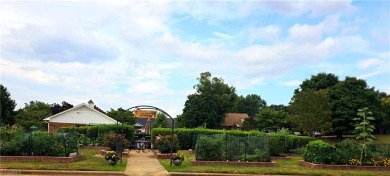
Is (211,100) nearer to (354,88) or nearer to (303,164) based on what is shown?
(354,88)

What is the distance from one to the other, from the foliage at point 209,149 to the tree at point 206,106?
4933cm

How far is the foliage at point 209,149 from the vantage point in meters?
21.2

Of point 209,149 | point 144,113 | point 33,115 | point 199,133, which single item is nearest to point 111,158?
point 144,113

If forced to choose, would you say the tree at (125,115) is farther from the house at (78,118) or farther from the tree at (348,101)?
the tree at (348,101)

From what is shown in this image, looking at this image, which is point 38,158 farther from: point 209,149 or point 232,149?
point 232,149

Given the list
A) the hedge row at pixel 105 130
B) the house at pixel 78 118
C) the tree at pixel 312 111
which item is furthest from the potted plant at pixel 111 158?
the tree at pixel 312 111

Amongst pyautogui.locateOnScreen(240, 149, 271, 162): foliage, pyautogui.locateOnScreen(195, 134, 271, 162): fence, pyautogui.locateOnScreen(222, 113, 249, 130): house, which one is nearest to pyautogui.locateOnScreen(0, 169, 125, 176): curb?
pyautogui.locateOnScreen(195, 134, 271, 162): fence

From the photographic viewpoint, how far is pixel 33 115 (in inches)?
2495

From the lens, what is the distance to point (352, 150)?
22094mm

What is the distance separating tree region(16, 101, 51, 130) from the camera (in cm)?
5931

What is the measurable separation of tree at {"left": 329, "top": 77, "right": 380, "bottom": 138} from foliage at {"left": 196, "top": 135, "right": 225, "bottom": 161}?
42861 mm

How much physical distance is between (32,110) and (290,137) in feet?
167

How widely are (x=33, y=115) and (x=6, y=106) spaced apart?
4.37 meters

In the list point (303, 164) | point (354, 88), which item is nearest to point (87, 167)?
point (303, 164)
